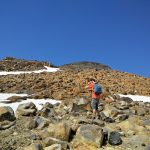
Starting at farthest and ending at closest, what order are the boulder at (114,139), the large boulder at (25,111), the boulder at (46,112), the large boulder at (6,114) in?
the boulder at (46,112)
the large boulder at (25,111)
the large boulder at (6,114)
the boulder at (114,139)

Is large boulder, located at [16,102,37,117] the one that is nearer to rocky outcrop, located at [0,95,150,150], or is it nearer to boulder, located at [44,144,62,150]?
rocky outcrop, located at [0,95,150,150]

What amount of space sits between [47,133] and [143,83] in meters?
26.6

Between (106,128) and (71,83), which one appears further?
(71,83)

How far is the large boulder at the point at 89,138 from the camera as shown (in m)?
17.9

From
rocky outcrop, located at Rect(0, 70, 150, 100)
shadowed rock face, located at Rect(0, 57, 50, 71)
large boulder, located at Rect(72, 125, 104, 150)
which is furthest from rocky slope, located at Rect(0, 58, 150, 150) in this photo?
shadowed rock face, located at Rect(0, 57, 50, 71)

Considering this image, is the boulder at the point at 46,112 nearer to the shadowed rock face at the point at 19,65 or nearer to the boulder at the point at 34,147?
the boulder at the point at 34,147

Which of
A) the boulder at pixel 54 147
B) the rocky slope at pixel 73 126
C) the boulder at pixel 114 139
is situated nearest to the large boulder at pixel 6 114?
the rocky slope at pixel 73 126

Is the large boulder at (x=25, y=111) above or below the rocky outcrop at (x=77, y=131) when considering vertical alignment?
above

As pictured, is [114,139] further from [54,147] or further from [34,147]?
[34,147]

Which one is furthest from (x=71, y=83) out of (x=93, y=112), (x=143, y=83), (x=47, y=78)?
(x=93, y=112)

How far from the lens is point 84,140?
18.1 m

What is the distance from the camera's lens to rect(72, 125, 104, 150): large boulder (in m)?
17.9

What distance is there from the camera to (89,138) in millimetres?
18062

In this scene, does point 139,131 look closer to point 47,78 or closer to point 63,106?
point 63,106
